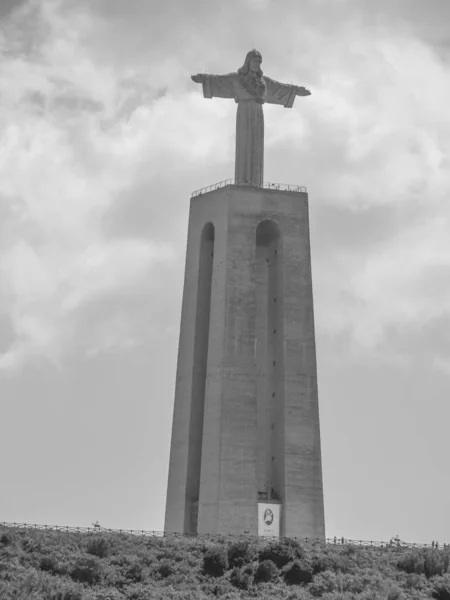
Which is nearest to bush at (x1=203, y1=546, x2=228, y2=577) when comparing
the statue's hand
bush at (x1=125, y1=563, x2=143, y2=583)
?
bush at (x1=125, y1=563, x2=143, y2=583)

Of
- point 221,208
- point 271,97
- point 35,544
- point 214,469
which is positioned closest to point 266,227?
point 221,208

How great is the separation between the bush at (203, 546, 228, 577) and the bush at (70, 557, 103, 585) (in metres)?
4.00

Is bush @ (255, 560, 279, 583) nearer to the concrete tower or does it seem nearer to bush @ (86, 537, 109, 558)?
Answer: bush @ (86, 537, 109, 558)

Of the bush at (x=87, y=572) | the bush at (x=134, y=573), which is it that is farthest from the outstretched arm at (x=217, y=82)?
the bush at (x=87, y=572)

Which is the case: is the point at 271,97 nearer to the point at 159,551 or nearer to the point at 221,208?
the point at 221,208

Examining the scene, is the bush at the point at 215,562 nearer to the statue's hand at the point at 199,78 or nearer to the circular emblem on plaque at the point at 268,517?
the circular emblem on plaque at the point at 268,517

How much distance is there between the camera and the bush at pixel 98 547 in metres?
42.3

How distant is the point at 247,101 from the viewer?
57.8 meters

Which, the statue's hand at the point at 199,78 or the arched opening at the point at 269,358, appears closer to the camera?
the arched opening at the point at 269,358

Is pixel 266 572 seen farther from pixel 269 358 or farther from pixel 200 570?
pixel 269 358

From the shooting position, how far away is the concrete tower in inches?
1978

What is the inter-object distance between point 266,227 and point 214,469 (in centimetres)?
1270

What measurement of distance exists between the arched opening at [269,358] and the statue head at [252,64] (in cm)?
810

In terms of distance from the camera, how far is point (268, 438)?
52812 millimetres
